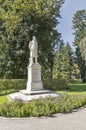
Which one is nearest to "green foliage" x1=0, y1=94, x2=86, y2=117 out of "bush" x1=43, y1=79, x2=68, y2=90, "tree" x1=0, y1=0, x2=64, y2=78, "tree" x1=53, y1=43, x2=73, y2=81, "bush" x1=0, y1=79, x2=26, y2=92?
→ "bush" x1=0, y1=79, x2=26, y2=92

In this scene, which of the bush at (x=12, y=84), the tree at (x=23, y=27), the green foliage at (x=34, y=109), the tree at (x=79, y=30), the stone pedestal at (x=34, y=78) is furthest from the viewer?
the tree at (x=79, y=30)

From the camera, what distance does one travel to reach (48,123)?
31.8 feet

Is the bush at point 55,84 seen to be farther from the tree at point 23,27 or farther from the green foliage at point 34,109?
the green foliage at point 34,109

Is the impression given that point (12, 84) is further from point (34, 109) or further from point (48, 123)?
point (48, 123)

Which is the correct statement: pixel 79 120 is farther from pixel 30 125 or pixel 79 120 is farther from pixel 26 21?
pixel 26 21

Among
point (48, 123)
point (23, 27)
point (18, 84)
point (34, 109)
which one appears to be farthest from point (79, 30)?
point (48, 123)

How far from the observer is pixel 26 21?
30.8 metres

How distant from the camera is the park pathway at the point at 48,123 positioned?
900 centimetres

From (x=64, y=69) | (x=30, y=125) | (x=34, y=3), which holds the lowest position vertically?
(x=30, y=125)

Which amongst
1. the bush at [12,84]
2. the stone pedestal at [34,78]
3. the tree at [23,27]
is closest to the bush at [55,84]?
the bush at [12,84]

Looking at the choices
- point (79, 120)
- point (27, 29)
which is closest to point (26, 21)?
point (27, 29)

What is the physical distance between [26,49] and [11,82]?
4.63 m

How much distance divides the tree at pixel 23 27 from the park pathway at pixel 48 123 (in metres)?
19.6

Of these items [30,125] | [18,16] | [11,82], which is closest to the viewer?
[30,125]
